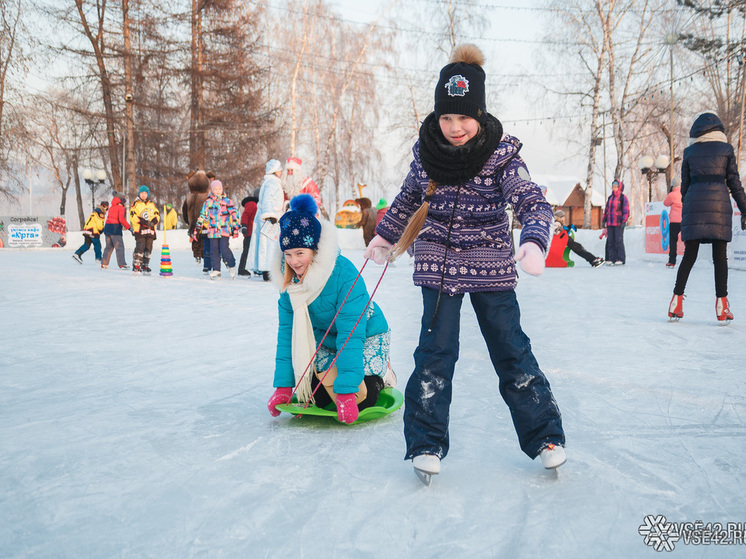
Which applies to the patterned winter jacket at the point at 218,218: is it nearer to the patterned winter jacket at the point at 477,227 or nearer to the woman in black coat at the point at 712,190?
the woman in black coat at the point at 712,190

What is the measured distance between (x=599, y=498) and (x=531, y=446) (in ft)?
0.81

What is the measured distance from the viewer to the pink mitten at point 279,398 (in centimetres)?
251

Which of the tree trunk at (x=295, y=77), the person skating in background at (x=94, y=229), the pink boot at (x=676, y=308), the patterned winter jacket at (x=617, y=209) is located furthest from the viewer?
the tree trunk at (x=295, y=77)

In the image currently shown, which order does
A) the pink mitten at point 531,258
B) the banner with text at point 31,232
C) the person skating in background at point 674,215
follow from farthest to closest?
1. the banner with text at point 31,232
2. the person skating in background at point 674,215
3. the pink mitten at point 531,258

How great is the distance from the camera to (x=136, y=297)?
692 cm

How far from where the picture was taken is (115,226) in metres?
10.8

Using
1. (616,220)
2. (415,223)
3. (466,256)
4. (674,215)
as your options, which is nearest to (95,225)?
(616,220)

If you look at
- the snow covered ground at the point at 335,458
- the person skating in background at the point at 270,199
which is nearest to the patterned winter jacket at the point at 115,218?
the person skating in background at the point at 270,199

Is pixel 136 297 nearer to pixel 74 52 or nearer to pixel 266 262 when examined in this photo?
pixel 266 262

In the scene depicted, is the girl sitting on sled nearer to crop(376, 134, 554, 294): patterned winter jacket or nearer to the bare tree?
crop(376, 134, 554, 294): patterned winter jacket

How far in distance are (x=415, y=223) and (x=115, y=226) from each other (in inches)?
396

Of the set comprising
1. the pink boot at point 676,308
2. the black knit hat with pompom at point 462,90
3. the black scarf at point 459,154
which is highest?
the black knit hat with pompom at point 462,90

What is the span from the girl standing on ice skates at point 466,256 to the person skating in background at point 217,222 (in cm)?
723

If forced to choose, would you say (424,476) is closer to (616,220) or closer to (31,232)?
(616,220)
